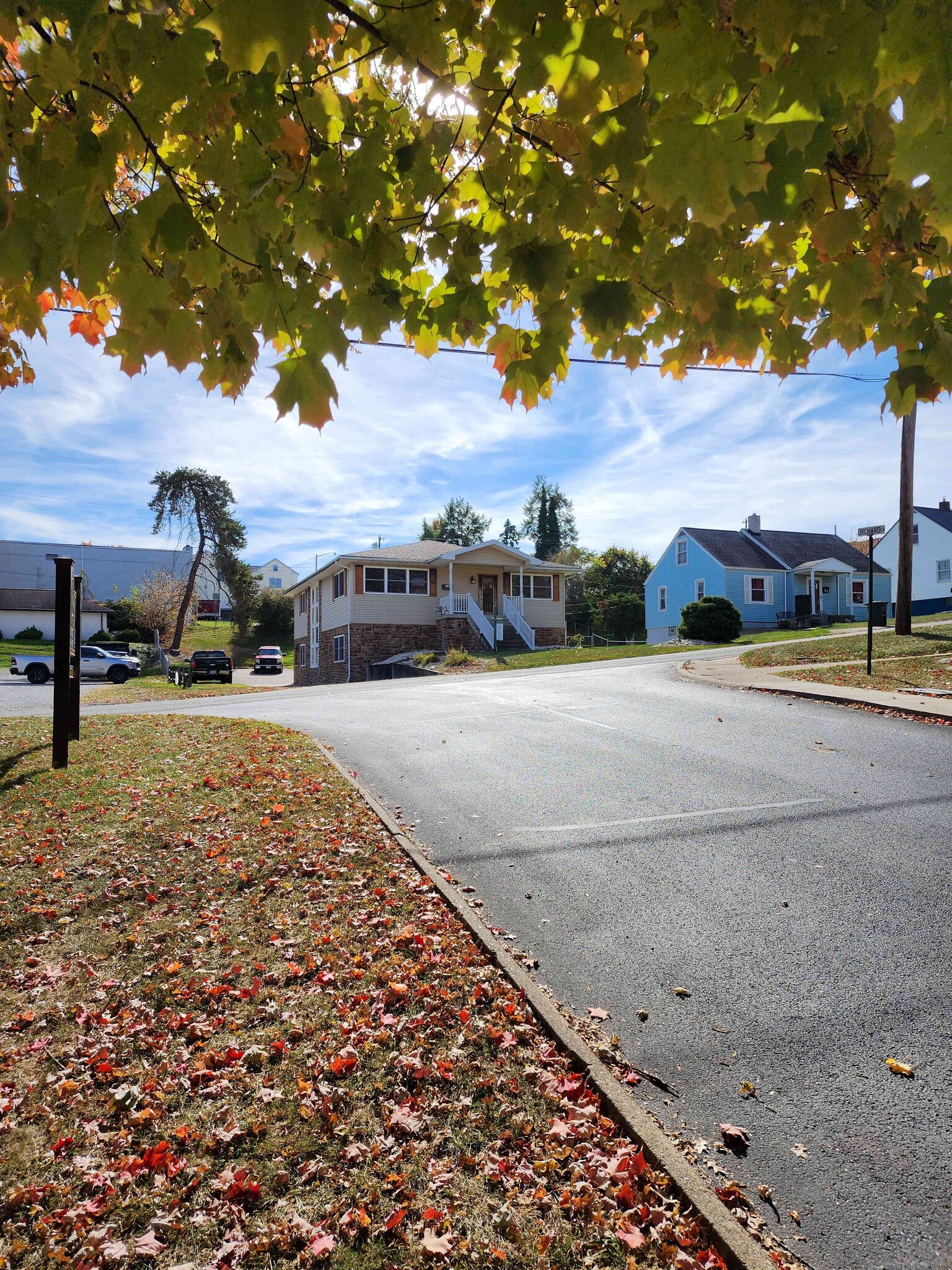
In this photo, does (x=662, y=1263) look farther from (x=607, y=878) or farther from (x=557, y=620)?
(x=557, y=620)

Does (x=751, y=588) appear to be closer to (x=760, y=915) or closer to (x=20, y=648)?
(x=760, y=915)

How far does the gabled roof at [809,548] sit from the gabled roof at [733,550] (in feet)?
3.13

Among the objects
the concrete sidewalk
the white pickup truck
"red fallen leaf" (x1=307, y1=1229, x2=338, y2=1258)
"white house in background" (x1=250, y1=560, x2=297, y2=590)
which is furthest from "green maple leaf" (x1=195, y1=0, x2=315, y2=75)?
"white house in background" (x1=250, y1=560, x2=297, y2=590)

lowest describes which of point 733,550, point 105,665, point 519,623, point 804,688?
point 105,665

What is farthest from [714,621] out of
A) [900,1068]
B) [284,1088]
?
[284,1088]

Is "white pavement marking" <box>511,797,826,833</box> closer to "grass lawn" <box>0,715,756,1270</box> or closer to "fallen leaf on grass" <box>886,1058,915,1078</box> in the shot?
"grass lawn" <box>0,715,756,1270</box>

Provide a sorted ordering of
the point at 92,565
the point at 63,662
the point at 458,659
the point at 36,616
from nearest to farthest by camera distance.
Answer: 1. the point at 63,662
2. the point at 458,659
3. the point at 36,616
4. the point at 92,565

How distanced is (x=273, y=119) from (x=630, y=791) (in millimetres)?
6560

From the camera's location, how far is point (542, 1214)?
2393 millimetres

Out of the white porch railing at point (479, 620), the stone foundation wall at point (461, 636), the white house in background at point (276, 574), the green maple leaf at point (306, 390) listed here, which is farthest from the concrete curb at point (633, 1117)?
the white house in background at point (276, 574)

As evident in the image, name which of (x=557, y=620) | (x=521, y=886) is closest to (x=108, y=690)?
(x=557, y=620)

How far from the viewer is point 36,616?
5631cm

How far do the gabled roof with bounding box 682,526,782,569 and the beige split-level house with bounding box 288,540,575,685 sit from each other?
12154mm

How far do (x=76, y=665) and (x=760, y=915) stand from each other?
27.6 ft
